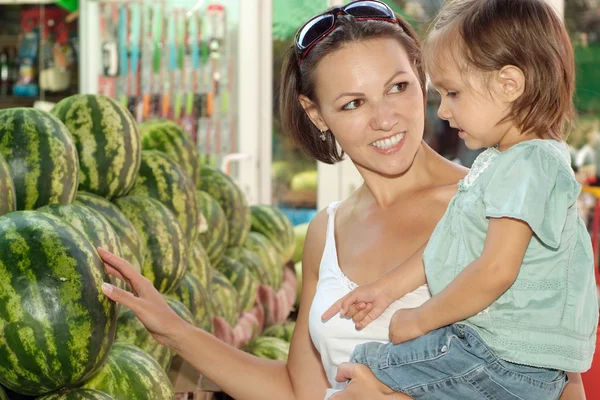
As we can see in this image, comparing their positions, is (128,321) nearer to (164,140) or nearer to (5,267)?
(5,267)

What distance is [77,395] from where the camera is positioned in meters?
2.12

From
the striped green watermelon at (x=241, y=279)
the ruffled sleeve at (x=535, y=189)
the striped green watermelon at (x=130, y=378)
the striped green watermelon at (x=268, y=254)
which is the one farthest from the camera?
the striped green watermelon at (x=268, y=254)

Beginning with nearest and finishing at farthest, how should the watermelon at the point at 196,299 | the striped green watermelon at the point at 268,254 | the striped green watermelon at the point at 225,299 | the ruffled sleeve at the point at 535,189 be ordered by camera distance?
the ruffled sleeve at the point at 535,189, the watermelon at the point at 196,299, the striped green watermelon at the point at 225,299, the striped green watermelon at the point at 268,254

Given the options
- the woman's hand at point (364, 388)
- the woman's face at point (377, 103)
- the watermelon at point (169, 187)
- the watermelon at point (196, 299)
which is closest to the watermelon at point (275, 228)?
the watermelon at point (169, 187)

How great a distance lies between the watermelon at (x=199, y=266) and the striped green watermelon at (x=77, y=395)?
109cm

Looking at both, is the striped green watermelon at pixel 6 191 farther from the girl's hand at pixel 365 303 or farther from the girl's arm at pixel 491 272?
the girl's arm at pixel 491 272

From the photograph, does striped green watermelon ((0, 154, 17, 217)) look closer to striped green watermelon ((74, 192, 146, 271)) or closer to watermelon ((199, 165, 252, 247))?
striped green watermelon ((74, 192, 146, 271))

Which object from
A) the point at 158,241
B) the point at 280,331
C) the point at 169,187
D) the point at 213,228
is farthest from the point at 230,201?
the point at 158,241

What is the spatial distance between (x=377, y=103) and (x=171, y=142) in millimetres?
1500

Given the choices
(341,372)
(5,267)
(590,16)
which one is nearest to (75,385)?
(5,267)

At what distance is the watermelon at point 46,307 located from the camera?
1981 millimetres

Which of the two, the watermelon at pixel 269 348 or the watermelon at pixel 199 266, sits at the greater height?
the watermelon at pixel 199 266

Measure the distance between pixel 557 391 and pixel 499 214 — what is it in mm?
434

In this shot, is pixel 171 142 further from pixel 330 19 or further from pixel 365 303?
pixel 365 303
